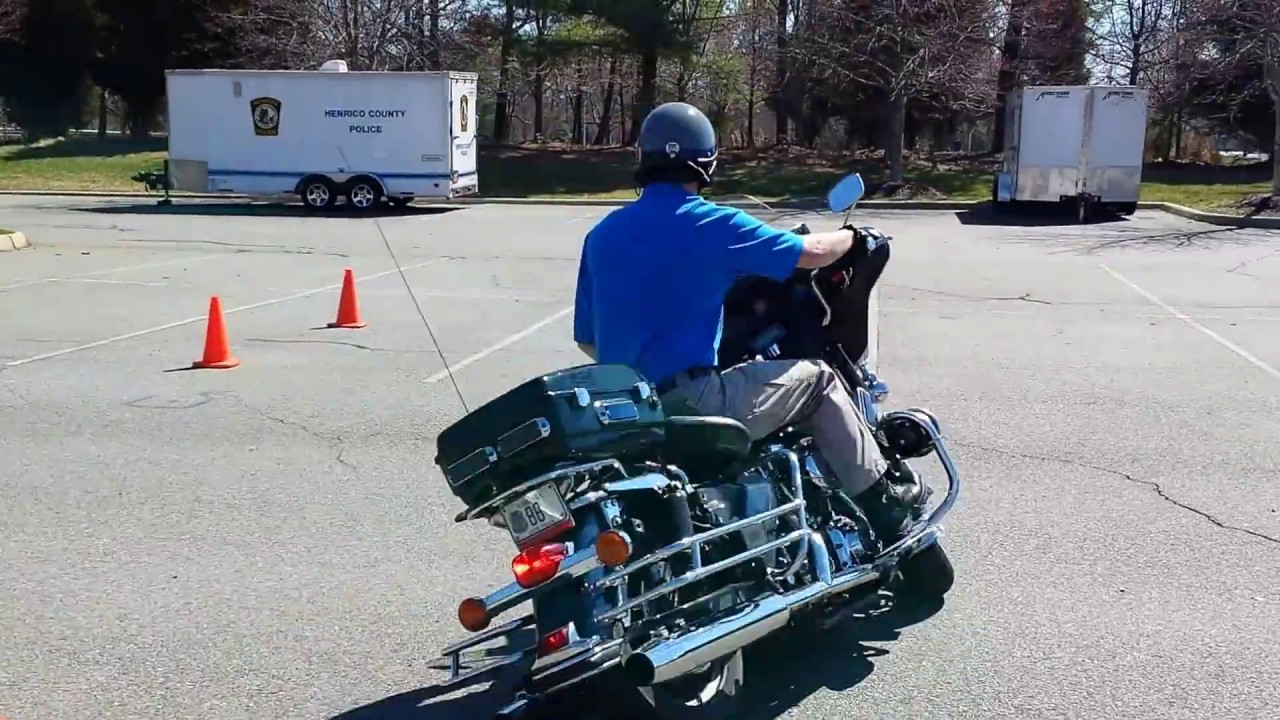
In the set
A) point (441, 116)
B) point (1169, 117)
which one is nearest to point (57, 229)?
point (441, 116)

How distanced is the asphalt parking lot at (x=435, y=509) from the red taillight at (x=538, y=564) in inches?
36.0

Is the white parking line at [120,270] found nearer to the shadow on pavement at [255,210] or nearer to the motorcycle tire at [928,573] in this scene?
the shadow on pavement at [255,210]

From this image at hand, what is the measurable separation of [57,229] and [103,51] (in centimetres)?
2706

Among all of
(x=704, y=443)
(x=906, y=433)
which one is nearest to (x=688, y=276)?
(x=704, y=443)

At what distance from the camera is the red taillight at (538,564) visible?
3.63 metres

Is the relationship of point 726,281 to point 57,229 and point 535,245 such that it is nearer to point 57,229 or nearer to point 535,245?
point 535,245

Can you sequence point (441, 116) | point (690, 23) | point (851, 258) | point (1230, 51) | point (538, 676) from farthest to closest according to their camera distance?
Answer: point (690, 23) < point (1230, 51) < point (441, 116) < point (851, 258) < point (538, 676)

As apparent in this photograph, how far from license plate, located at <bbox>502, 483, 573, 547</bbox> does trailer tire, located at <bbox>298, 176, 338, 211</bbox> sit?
27.4m

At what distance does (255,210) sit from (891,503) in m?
27.7

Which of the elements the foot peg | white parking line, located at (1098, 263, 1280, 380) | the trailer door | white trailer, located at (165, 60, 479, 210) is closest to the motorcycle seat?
the foot peg

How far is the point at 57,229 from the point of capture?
24516 mm

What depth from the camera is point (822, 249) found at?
14.0 ft

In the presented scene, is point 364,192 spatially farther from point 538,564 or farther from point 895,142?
point 538,564

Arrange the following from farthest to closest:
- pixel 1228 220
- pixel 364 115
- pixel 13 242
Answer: pixel 364 115 < pixel 1228 220 < pixel 13 242
